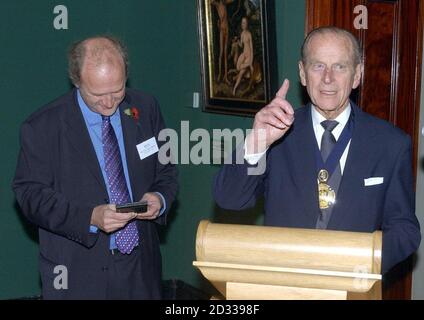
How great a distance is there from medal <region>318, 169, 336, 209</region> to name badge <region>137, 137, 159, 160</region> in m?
1.08

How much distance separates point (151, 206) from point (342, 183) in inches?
41.6

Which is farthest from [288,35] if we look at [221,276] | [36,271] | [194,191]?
[221,276]

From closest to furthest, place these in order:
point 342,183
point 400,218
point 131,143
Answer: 1. point 400,218
2. point 342,183
3. point 131,143

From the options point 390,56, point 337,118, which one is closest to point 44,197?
point 337,118

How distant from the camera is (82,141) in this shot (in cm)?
321

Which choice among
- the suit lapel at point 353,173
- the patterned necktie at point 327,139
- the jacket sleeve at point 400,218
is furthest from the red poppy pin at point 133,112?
the jacket sleeve at point 400,218

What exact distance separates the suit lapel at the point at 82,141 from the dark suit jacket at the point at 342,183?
0.86m

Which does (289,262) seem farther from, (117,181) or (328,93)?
(117,181)

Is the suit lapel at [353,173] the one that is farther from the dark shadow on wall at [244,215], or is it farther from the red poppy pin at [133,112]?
the dark shadow on wall at [244,215]

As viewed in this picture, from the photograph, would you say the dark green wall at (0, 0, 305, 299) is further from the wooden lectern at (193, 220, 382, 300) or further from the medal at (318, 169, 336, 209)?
the wooden lectern at (193, 220, 382, 300)

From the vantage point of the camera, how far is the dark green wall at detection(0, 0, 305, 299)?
5.30m

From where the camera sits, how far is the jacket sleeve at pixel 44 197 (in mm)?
3092
